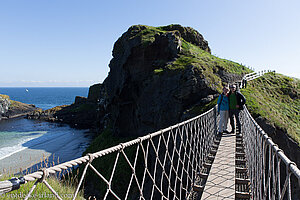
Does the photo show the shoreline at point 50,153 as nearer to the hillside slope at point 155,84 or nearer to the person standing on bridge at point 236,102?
the hillside slope at point 155,84

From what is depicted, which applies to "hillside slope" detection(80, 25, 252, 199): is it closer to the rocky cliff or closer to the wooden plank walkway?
the wooden plank walkway

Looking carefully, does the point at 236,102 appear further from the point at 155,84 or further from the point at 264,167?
the point at 155,84

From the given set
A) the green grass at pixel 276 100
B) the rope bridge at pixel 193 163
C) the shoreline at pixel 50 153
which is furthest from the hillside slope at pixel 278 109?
the shoreline at pixel 50 153

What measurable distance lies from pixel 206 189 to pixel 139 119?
592 inches

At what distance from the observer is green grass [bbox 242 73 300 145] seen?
37.3 feet

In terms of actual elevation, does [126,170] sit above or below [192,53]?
below

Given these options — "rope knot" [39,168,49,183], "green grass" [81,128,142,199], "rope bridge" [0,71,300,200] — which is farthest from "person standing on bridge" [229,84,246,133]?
"green grass" [81,128,142,199]

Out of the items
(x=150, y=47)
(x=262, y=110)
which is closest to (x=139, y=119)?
(x=150, y=47)

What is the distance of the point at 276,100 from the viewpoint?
17.7m

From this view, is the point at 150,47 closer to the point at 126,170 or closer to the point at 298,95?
the point at 126,170

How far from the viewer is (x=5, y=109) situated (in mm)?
54438

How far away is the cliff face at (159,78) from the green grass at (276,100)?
2262mm

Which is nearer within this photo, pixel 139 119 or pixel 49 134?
pixel 139 119

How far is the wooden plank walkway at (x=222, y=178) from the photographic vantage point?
3430 millimetres
